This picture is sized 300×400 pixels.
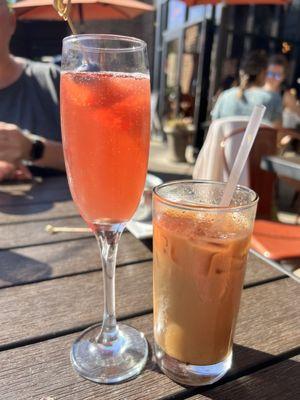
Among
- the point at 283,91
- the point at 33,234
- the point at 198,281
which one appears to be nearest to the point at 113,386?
the point at 198,281

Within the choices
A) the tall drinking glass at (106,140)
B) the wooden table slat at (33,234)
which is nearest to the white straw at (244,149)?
the tall drinking glass at (106,140)

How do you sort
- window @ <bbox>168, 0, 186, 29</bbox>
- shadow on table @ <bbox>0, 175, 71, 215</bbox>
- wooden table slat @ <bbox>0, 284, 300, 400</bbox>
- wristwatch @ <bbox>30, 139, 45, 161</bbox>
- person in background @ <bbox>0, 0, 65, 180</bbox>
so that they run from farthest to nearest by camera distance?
window @ <bbox>168, 0, 186, 29</bbox>, person in background @ <bbox>0, 0, 65, 180</bbox>, wristwatch @ <bbox>30, 139, 45, 161</bbox>, shadow on table @ <bbox>0, 175, 71, 215</bbox>, wooden table slat @ <bbox>0, 284, 300, 400</bbox>

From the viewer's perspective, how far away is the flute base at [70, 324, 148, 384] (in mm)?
605

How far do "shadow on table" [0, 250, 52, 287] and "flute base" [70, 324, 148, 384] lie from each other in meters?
0.22

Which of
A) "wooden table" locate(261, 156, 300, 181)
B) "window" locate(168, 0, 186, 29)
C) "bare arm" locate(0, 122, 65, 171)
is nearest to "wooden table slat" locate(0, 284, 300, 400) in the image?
"wooden table" locate(261, 156, 300, 181)

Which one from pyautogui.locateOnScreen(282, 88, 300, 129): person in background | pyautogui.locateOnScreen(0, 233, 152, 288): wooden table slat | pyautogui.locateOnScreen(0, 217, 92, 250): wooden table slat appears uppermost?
pyautogui.locateOnScreen(0, 233, 152, 288): wooden table slat

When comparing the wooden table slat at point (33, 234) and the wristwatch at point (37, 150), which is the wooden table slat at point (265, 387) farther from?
the wristwatch at point (37, 150)

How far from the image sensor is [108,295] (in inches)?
26.1

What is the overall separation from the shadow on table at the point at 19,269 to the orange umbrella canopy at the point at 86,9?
148 centimetres

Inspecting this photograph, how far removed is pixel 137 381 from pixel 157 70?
7617 millimetres

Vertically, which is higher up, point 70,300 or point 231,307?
point 231,307

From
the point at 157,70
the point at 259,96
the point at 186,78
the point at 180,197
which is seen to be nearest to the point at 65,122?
the point at 180,197

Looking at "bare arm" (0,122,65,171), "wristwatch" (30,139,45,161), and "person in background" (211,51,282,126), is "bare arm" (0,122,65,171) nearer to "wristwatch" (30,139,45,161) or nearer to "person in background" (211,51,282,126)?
"wristwatch" (30,139,45,161)

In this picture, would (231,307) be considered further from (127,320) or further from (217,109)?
(217,109)
